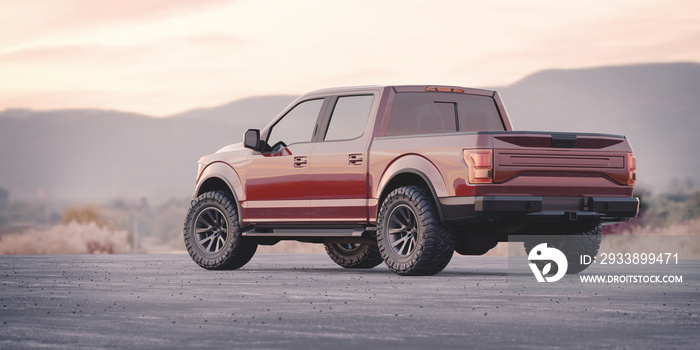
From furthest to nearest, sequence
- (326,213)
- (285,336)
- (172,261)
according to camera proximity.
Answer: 1. (172,261)
2. (326,213)
3. (285,336)

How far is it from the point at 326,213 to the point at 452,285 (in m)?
2.47

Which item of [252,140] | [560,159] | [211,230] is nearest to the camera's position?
[560,159]

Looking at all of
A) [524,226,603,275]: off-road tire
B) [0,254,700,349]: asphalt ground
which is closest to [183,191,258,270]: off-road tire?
[0,254,700,349]: asphalt ground

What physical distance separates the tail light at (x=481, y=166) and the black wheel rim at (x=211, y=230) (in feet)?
14.4

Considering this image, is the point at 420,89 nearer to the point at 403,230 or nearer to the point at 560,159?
the point at 403,230

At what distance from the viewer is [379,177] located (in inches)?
523

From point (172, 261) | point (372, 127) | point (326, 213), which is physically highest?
point (372, 127)

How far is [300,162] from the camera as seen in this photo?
14211 mm

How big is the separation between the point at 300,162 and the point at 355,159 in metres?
0.95

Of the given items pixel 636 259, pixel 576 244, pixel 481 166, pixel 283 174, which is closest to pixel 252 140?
pixel 283 174

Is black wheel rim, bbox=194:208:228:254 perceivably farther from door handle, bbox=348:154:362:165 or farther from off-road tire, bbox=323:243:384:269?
door handle, bbox=348:154:362:165

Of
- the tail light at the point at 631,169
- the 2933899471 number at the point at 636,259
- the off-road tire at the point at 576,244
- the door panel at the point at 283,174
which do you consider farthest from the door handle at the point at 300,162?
the 2933899471 number at the point at 636,259

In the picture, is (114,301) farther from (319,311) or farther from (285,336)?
(285,336)

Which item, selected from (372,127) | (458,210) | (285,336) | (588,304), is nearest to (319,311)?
(285,336)
